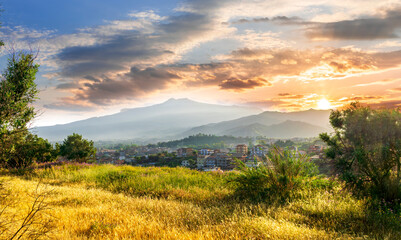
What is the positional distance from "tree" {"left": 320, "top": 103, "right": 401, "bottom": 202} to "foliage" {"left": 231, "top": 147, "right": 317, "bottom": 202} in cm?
123

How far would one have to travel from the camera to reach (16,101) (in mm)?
9125

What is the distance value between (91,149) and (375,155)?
23065mm

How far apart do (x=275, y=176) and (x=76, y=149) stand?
2067 centimetres

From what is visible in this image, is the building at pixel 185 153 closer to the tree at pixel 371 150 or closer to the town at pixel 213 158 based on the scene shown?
the town at pixel 213 158

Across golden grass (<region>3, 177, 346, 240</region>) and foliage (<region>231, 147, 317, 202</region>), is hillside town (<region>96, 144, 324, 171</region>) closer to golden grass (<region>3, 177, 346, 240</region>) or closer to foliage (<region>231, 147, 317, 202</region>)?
foliage (<region>231, 147, 317, 202</region>)

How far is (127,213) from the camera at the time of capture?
565cm

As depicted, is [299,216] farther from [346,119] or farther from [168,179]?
[346,119]

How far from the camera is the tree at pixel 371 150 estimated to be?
5984 millimetres

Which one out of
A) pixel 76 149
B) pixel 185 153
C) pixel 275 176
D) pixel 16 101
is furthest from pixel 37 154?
pixel 185 153

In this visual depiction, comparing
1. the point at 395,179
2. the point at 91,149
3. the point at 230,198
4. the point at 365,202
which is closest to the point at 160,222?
the point at 230,198

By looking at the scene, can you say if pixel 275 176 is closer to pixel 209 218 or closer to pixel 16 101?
pixel 209 218

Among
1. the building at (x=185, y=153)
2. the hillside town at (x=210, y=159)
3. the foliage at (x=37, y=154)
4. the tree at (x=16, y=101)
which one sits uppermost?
the tree at (x=16, y=101)

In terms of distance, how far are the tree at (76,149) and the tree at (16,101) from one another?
12652 millimetres

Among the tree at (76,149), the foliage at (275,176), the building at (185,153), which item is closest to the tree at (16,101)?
the foliage at (275,176)
